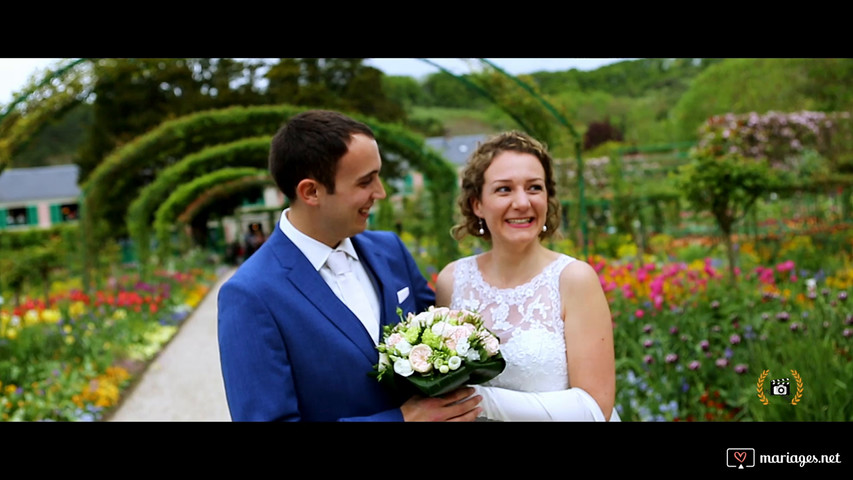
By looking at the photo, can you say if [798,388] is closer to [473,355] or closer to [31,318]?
[473,355]

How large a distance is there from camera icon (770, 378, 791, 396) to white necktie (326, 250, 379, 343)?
97.3 inches

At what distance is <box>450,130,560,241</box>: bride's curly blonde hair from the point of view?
248cm

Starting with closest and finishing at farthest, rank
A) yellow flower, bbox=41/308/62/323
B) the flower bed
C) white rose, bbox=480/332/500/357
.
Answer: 1. white rose, bbox=480/332/500/357
2. the flower bed
3. yellow flower, bbox=41/308/62/323

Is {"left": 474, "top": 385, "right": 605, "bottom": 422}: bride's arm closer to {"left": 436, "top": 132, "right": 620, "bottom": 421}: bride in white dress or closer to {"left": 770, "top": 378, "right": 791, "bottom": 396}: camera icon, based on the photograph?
{"left": 436, "top": 132, "right": 620, "bottom": 421}: bride in white dress

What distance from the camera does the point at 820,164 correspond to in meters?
12.5

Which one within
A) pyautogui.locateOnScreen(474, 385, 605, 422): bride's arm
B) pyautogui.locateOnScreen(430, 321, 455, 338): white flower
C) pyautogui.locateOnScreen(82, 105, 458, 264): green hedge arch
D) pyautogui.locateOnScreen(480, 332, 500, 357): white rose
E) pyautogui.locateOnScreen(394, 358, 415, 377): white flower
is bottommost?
pyautogui.locateOnScreen(474, 385, 605, 422): bride's arm

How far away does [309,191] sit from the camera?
218 centimetres

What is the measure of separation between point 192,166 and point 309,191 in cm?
1198

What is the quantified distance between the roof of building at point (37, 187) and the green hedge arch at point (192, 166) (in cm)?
2865

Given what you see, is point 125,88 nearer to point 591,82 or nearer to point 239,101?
point 239,101

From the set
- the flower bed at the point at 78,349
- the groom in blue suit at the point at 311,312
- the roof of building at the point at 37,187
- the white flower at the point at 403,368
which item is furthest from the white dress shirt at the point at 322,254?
the roof of building at the point at 37,187

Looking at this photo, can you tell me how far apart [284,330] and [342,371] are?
22 centimetres

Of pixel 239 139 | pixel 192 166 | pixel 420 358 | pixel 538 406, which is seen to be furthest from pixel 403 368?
pixel 192 166

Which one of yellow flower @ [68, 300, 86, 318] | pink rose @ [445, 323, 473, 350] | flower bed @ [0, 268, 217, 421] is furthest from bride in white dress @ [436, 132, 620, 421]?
yellow flower @ [68, 300, 86, 318]
